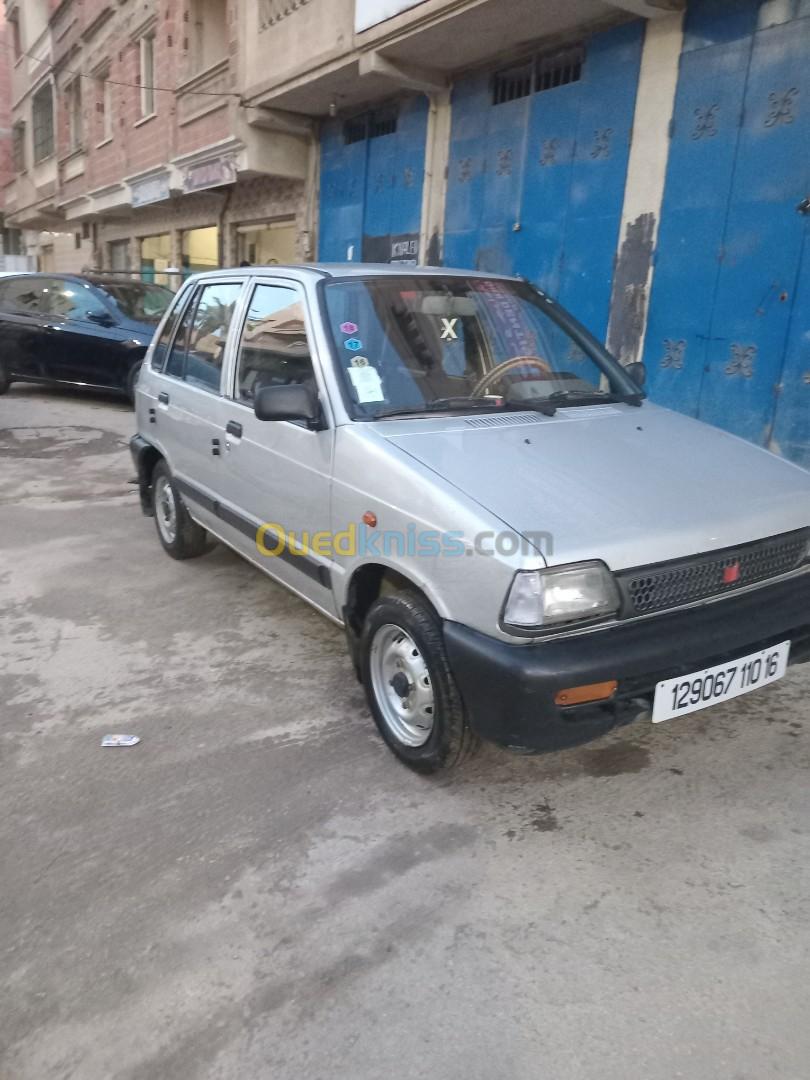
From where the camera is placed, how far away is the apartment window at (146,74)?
16.8 m

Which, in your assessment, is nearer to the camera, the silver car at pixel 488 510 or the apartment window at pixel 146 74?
the silver car at pixel 488 510

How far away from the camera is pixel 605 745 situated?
9.80 feet

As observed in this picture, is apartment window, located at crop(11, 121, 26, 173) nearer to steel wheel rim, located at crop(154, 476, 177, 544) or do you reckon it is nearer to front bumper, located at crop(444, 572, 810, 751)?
steel wheel rim, located at crop(154, 476, 177, 544)

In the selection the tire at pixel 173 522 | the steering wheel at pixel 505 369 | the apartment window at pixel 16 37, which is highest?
the apartment window at pixel 16 37

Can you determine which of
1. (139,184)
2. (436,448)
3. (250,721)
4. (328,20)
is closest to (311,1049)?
(250,721)

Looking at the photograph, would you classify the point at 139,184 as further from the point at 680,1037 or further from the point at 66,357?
the point at 680,1037

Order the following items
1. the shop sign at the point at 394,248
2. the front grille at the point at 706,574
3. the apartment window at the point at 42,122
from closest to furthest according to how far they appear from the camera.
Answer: the front grille at the point at 706,574 → the shop sign at the point at 394,248 → the apartment window at the point at 42,122

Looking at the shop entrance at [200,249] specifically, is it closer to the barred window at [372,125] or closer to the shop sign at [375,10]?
the barred window at [372,125]

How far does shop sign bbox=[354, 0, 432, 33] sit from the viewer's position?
8391mm

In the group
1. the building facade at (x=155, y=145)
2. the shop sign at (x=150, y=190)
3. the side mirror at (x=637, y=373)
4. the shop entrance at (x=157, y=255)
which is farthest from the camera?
the shop entrance at (x=157, y=255)

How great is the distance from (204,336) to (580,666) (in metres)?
2.92

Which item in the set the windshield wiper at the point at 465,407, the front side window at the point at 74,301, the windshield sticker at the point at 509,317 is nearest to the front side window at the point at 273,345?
the windshield wiper at the point at 465,407

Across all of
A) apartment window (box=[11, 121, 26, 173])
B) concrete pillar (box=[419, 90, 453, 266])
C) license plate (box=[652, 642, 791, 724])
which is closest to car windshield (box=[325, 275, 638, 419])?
license plate (box=[652, 642, 791, 724])

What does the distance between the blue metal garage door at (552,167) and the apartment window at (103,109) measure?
43.5 ft
